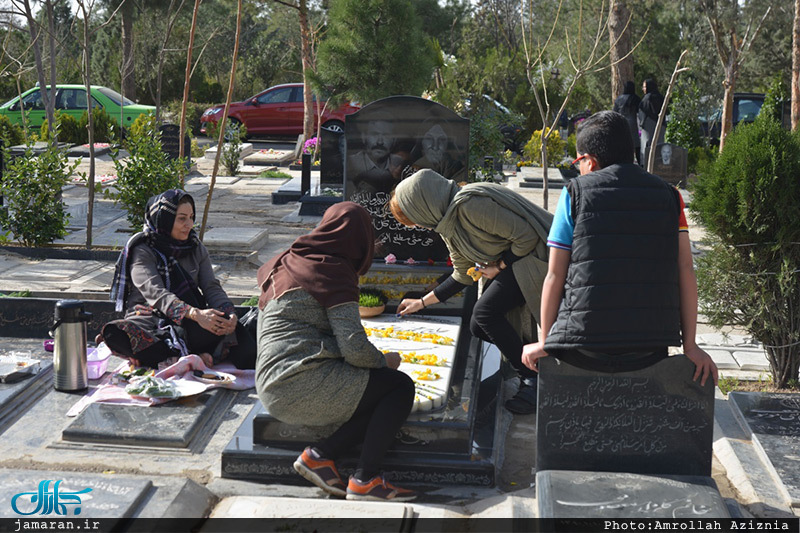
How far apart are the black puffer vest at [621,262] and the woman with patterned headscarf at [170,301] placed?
2.41 m

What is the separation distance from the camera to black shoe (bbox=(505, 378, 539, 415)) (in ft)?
15.8

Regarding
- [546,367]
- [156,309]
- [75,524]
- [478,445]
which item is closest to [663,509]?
[546,367]

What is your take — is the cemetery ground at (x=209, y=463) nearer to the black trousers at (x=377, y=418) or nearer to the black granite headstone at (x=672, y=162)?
the black trousers at (x=377, y=418)

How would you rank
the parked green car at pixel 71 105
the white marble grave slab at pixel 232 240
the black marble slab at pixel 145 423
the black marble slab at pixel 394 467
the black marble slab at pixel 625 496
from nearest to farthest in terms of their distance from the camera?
the black marble slab at pixel 625 496
the black marble slab at pixel 394 467
the black marble slab at pixel 145 423
the white marble grave slab at pixel 232 240
the parked green car at pixel 71 105

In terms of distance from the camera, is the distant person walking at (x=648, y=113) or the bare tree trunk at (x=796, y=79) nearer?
the bare tree trunk at (x=796, y=79)

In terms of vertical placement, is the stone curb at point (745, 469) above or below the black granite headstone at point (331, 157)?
below

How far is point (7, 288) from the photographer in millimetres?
7070

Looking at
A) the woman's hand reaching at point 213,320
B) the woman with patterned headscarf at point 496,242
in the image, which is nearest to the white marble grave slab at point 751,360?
the woman with patterned headscarf at point 496,242

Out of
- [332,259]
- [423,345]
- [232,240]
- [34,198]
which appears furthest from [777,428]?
[34,198]

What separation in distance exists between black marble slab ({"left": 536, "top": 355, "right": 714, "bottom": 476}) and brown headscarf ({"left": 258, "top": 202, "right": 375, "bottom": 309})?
0.90 metres

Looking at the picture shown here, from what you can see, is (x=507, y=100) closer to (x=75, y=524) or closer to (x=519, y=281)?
(x=519, y=281)

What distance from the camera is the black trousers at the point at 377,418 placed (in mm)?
3861

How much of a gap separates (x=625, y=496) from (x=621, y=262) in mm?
853

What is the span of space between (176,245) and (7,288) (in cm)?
241
